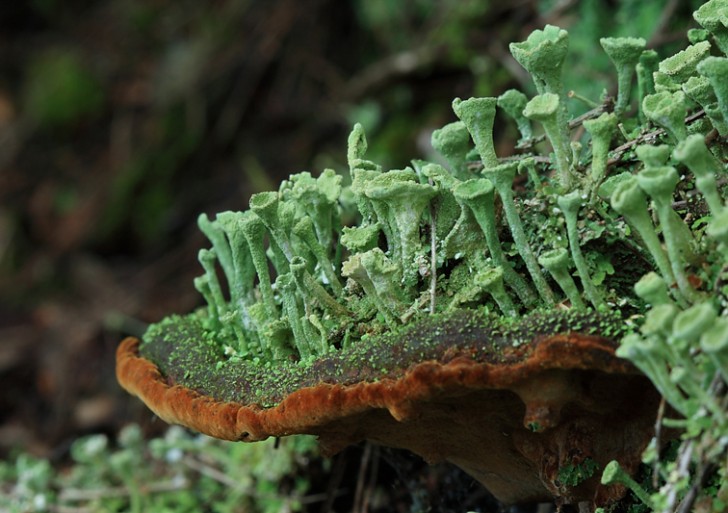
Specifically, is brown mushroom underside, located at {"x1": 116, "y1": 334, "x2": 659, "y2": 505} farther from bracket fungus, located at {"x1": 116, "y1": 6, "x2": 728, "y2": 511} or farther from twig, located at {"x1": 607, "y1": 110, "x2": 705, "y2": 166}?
twig, located at {"x1": 607, "y1": 110, "x2": 705, "y2": 166}

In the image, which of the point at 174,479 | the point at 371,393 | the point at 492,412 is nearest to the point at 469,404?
the point at 492,412

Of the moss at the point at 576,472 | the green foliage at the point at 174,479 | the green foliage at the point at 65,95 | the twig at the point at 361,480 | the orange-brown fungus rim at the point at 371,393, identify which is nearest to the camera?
the orange-brown fungus rim at the point at 371,393

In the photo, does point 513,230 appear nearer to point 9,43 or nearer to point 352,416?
point 352,416

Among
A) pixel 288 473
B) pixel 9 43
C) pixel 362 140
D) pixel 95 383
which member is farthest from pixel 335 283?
Answer: pixel 9 43

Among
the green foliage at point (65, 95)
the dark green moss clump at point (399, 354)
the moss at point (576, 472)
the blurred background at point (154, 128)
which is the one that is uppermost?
the green foliage at point (65, 95)

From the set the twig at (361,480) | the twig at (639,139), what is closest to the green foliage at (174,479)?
the twig at (361,480)

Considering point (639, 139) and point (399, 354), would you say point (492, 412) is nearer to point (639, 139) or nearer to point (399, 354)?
point (399, 354)

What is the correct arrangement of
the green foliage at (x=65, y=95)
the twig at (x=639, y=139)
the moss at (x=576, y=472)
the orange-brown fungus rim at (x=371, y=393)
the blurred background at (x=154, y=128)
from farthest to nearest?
the green foliage at (x=65, y=95), the blurred background at (x=154, y=128), the twig at (x=639, y=139), the moss at (x=576, y=472), the orange-brown fungus rim at (x=371, y=393)

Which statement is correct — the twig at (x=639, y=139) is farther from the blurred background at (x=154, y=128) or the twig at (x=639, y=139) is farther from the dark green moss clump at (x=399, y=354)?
the blurred background at (x=154, y=128)
